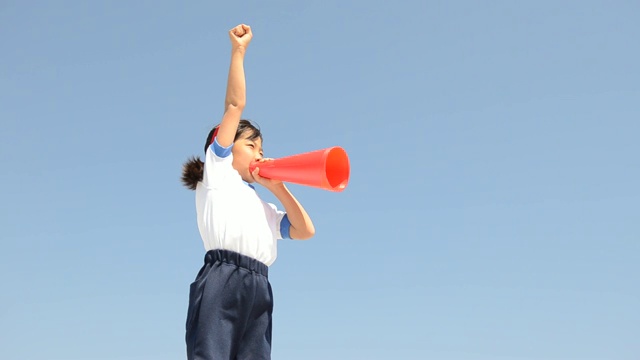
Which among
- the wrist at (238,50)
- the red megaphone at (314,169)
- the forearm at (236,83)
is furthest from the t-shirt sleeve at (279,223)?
the wrist at (238,50)

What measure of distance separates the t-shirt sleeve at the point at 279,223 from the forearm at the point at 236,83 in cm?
73

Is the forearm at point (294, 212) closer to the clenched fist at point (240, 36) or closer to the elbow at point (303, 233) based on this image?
the elbow at point (303, 233)

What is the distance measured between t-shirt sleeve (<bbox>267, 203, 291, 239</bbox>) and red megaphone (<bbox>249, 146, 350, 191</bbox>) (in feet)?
0.81

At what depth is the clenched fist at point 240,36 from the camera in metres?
3.66

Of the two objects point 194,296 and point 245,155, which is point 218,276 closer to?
point 194,296

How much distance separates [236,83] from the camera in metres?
3.61

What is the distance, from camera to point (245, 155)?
13.0 ft

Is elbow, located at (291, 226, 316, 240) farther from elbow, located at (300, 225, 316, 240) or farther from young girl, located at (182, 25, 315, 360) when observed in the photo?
young girl, located at (182, 25, 315, 360)

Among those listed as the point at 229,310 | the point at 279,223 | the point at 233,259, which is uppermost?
the point at 279,223

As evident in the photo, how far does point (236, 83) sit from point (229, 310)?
3.92 ft

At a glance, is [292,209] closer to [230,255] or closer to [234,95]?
[230,255]

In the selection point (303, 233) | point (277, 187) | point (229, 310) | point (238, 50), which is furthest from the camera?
point (303, 233)

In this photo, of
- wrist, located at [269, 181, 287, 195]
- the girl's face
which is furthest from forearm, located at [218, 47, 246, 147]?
wrist, located at [269, 181, 287, 195]

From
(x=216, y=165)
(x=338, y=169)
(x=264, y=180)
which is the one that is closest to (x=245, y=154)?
(x=264, y=180)
